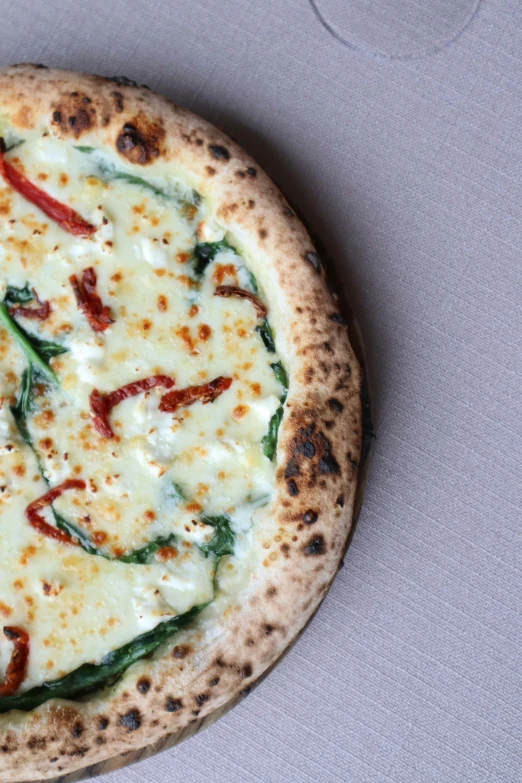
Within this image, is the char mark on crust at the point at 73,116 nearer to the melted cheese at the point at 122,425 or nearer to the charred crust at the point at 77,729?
the melted cheese at the point at 122,425

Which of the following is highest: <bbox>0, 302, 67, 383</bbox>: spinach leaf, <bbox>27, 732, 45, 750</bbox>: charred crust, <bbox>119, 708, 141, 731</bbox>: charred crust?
<bbox>0, 302, 67, 383</bbox>: spinach leaf

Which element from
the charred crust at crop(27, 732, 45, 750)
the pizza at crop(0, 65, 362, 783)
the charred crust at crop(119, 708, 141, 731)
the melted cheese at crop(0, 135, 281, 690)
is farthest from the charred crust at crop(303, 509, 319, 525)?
the charred crust at crop(27, 732, 45, 750)

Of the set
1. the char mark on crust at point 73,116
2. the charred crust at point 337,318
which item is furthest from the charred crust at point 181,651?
the char mark on crust at point 73,116

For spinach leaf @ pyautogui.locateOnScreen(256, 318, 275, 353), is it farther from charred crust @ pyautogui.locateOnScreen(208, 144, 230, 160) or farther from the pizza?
charred crust @ pyautogui.locateOnScreen(208, 144, 230, 160)

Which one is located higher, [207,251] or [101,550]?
[207,251]

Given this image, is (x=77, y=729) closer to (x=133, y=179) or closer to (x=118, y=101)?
(x=133, y=179)

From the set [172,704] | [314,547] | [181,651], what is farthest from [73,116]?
[172,704]

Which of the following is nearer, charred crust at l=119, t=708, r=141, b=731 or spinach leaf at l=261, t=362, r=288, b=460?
charred crust at l=119, t=708, r=141, b=731
